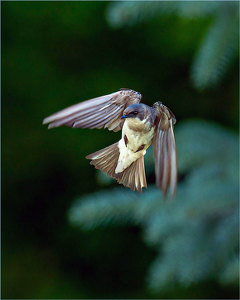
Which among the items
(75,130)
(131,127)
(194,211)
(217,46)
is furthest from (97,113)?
(75,130)

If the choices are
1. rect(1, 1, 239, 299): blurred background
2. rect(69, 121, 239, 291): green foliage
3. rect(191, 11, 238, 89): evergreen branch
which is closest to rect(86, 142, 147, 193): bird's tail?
rect(191, 11, 238, 89): evergreen branch

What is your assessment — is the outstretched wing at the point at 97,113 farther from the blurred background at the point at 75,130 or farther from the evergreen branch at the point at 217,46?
the blurred background at the point at 75,130

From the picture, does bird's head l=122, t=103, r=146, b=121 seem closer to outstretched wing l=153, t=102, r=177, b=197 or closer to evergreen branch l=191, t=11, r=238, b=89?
outstretched wing l=153, t=102, r=177, b=197

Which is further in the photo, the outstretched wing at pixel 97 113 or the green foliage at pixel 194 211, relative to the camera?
the green foliage at pixel 194 211

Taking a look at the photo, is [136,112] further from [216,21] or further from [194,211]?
[194,211]

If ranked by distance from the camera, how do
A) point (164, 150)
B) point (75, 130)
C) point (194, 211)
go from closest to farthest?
point (164, 150) → point (194, 211) → point (75, 130)

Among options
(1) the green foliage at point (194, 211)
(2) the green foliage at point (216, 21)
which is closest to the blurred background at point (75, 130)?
(1) the green foliage at point (194, 211)
